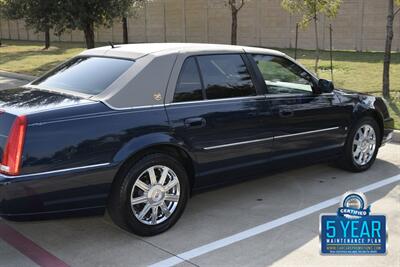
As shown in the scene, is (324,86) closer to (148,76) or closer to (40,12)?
(148,76)

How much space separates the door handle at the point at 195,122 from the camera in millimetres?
4324

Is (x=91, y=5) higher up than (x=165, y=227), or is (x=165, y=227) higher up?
(x=91, y=5)

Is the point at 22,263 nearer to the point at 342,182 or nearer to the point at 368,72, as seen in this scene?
the point at 342,182

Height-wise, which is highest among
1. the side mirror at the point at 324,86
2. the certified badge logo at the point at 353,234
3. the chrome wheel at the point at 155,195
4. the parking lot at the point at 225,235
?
the side mirror at the point at 324,86

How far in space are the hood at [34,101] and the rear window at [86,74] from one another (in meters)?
0.18

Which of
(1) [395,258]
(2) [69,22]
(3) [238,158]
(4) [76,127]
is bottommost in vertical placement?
(1) [395,258]

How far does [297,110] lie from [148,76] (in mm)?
1758

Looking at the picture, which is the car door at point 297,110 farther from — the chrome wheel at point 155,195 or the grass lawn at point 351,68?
the grass lawn at point 351,68

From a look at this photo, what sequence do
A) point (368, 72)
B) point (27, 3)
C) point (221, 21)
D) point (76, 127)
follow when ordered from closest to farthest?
point (76, 127) < point (368, 72) < point (27, 3) < point (221, 21)

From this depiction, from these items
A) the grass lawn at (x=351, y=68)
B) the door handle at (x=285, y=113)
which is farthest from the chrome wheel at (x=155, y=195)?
the grass lawn at (x=351, y=68)

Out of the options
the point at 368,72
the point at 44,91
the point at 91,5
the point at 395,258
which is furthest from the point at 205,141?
the point at 91,5

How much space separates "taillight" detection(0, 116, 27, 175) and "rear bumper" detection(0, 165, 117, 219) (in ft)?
0.21

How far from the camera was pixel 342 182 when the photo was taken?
18.8 ft

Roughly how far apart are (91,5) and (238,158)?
40.8 ft
